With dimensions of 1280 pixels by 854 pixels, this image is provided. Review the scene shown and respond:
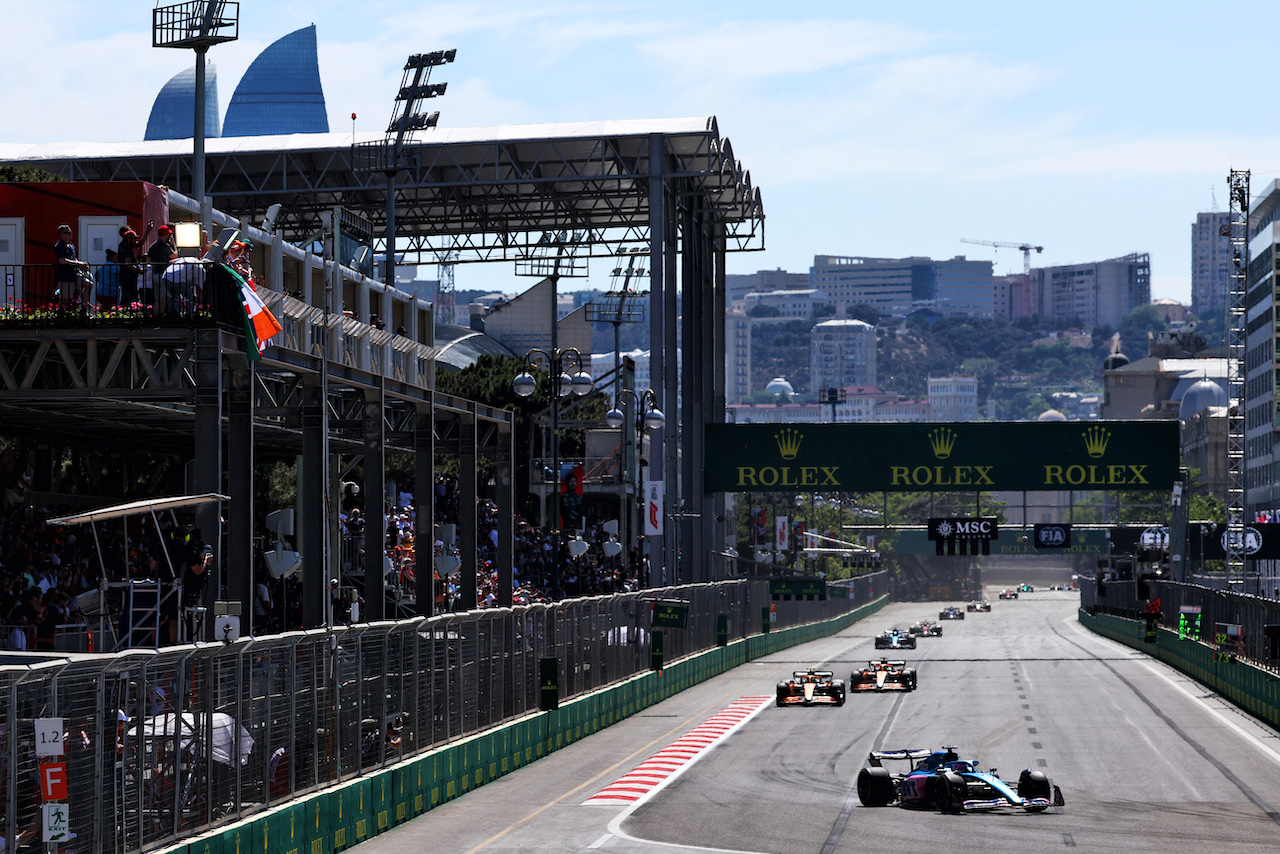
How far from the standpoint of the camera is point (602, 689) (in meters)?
36.8

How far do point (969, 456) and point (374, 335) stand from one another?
35439 millimetres

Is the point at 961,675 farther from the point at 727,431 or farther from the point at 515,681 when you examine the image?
the point at 515,681

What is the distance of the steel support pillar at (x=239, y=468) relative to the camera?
29.0 meters

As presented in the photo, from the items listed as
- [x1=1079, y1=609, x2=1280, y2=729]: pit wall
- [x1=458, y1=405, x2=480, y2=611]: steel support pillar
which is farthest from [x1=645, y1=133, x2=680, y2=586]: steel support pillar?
[x1=1079, y1=609, x2=1280, y2=729]: pit wall

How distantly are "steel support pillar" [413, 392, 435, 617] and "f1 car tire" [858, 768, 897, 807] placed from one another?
17.5 m

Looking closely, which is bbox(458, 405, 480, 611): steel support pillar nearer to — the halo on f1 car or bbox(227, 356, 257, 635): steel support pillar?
bbox(227, 356, 257, 635): steel support pillar

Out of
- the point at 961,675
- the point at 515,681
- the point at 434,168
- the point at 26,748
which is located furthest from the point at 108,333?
the point at 434,168

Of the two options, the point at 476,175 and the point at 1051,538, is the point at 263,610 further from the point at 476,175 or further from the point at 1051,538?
the point at 1051,538

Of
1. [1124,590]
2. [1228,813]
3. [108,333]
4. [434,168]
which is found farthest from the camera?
[1124,590]

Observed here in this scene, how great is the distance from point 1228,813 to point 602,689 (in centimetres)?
1592

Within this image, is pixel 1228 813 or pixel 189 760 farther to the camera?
pixel 1228 813

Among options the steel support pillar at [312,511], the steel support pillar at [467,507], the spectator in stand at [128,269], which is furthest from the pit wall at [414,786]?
the spectator in stand at [128,269]

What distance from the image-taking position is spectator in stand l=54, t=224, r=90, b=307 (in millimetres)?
28016

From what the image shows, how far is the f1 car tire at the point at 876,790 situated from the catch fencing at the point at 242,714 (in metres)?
5.97
